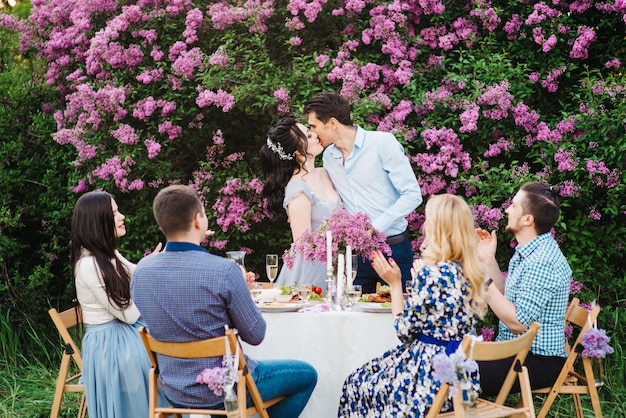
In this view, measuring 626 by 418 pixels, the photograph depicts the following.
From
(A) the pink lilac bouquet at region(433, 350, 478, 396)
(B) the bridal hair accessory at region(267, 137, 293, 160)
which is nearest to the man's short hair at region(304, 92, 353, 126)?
(B) the bridal hair accessory at region(267, 137, 293, 160)

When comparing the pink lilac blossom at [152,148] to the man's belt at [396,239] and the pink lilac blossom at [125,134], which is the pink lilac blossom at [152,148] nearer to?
the pink lilac blossom at [125,134]

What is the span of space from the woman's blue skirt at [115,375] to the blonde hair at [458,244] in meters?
1.68

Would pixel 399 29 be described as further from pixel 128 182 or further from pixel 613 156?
pixel 128 182

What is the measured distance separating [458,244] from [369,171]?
5.97 feet

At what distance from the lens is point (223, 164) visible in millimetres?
6676

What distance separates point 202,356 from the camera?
330cm

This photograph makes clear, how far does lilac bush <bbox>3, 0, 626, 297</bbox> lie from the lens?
5797 mm

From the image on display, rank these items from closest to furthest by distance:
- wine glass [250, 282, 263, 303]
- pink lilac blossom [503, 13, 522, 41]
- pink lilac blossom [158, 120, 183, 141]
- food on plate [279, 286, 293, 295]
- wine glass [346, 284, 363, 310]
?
wine glass [346, 284, 363, 310] → wine glass [250, 282, 263, 303] → food on plate [279, 286, 293, 295] → pink lilac blossom [503, 13, 522, 41] → pink lilac blossom [158, 120, 183, 141]

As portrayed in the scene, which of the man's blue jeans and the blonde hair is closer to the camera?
the blonde hair

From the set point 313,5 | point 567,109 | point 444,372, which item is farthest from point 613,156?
point 444,372

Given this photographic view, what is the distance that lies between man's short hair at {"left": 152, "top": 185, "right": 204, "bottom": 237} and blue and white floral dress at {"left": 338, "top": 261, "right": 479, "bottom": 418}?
Answer: 41.2 inches

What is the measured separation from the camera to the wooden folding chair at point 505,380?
323 cm

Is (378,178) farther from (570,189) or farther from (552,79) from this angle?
(552,79)

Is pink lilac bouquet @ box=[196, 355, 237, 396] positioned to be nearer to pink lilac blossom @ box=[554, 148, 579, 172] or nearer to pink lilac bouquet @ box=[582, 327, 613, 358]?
pink lilac bouquet @ box=[582, 327, 613, 358]
